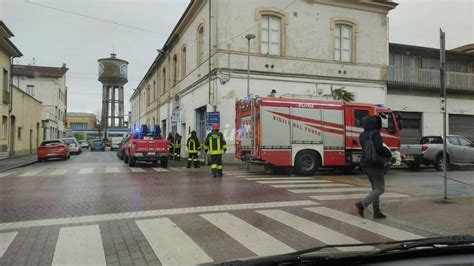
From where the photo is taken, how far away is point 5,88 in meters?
27.8

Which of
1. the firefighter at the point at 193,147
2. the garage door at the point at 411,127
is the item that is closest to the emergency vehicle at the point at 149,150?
the firefighter at the point at 193,147

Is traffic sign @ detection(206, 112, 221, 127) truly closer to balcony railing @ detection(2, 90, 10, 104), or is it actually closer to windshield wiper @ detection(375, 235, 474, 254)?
balcony railing @ detection(2, 90, 10, 104)

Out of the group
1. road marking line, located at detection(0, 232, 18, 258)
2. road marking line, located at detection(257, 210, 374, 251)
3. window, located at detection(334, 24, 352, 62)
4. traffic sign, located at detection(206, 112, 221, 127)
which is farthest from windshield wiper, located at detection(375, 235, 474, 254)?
window, located at detection(334, 24, 352, 62)

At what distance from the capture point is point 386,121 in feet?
56.0

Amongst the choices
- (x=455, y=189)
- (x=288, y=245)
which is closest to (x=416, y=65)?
(x=455, y=189)

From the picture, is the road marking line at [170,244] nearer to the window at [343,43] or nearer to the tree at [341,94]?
the tree at [341,94]

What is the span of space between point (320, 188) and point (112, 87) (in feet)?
222

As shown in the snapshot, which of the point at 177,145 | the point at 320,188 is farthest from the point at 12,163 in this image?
the point at 320,188

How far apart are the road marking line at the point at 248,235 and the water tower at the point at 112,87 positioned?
221ft

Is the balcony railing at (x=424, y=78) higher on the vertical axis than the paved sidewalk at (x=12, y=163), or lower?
higher

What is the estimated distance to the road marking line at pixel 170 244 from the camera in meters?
5.01

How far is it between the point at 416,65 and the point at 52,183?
25.4 metres

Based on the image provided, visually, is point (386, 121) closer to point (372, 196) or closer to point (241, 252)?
point (372, 196)

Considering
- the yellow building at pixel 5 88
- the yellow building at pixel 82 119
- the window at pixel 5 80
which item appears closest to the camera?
the yellow building at pixel 5 88
